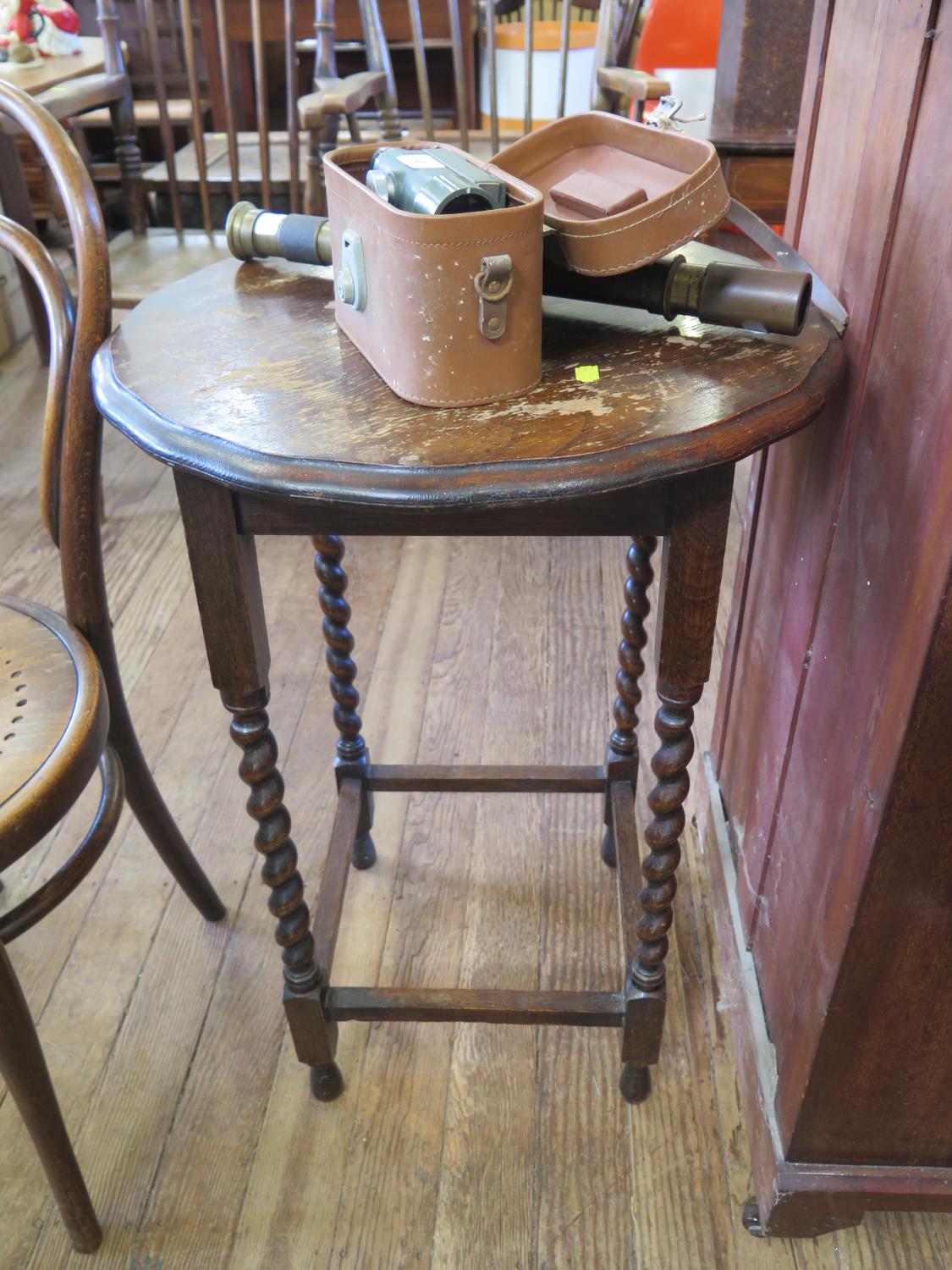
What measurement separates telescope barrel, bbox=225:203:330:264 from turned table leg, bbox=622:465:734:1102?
40 centimetres

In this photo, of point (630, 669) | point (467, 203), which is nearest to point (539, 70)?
point (630, 669)

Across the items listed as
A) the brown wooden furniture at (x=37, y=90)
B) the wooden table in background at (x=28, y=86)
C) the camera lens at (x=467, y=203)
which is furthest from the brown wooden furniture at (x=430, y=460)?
the wooden table in background at (x=28, y=86)

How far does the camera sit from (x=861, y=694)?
0.78 m

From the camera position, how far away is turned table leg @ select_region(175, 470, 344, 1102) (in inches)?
29.8

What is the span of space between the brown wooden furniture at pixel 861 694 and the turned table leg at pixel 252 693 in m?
0.47

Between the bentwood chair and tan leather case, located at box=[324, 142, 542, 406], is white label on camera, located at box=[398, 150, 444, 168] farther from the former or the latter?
the bentwood chair

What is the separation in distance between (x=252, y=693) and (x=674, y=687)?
0.35 meters

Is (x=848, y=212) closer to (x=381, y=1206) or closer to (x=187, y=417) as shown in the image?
(x=187, y=417)

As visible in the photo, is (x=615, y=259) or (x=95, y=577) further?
(x=95, y=577)

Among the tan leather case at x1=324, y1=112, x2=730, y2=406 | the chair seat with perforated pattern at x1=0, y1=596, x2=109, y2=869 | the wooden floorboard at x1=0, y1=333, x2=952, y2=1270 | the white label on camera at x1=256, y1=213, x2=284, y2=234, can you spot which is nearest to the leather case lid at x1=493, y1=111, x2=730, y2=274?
the tan leather case at x1=324, y1=112, x2=730, y2=406

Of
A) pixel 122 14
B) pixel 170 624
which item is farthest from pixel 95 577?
pixel 122 14

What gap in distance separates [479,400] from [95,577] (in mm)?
Result: 478

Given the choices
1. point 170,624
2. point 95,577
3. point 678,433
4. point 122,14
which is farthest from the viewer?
point 122,14

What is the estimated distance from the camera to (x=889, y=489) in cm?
72
